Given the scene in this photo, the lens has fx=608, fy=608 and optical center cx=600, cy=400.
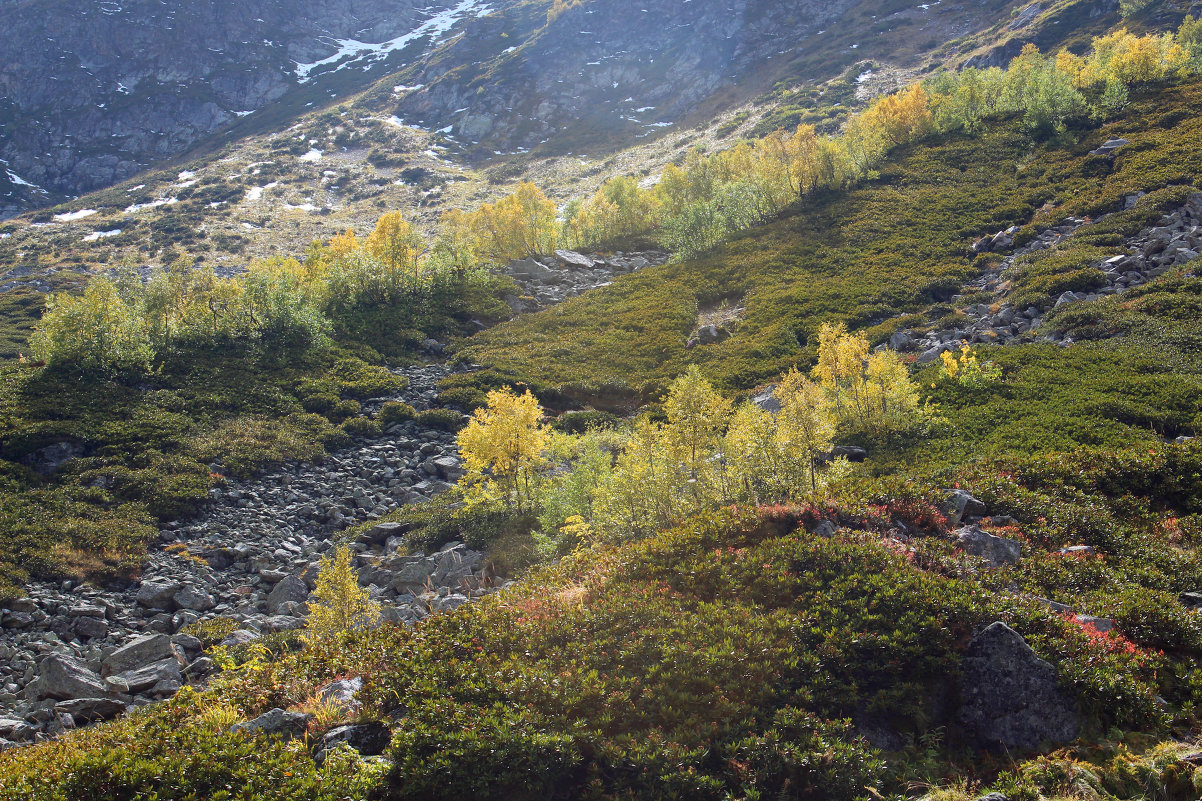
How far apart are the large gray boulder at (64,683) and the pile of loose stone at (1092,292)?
95.7ft

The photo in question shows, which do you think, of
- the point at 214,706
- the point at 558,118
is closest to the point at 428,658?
the point at 214,706

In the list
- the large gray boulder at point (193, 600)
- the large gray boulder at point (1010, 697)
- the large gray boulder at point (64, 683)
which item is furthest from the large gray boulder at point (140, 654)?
the large gray boulder at point (1010, 697)

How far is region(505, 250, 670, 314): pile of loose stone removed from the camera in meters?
51.1

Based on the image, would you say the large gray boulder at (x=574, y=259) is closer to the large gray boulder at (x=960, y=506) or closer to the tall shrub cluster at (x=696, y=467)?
the tall shrub cluster at (x=696, y=467)

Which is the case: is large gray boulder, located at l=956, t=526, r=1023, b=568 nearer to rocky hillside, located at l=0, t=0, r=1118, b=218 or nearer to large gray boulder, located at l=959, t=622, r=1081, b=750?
large gray boulder, located at l=959, t=622, r=1081, b=750

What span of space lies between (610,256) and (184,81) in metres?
161

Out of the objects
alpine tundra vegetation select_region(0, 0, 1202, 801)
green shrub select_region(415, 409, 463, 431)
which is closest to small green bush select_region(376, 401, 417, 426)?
alpine tundra vegetation select_region(0, 0, 1202, 801)

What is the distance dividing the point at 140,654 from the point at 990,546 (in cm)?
1731

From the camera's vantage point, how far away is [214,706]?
8117 millimetres

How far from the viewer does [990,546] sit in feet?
35.9

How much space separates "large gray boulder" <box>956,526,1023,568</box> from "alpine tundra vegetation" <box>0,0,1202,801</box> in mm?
91

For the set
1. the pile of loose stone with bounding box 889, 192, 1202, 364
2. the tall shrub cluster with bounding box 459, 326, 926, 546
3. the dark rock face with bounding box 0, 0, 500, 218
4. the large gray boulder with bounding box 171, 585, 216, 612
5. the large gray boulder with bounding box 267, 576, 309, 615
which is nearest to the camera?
the tall shrub cluster with bounding box 459, 326, 926, 546

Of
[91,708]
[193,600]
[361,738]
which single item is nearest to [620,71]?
[193,600]

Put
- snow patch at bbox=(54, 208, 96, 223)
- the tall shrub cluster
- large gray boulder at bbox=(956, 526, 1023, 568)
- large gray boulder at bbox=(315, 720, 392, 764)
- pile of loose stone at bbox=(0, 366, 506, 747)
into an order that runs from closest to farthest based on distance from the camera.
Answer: large gray boulder at bbox=(315, 720, 392, 764) < large gray boulder at bbox=(956, 526, 1023, 568) < pile of loose stone at bbox=(0, 366, 506, 747) < the tall shrub cluster < snow patch at bbox=(54, 208, 96, 223)
